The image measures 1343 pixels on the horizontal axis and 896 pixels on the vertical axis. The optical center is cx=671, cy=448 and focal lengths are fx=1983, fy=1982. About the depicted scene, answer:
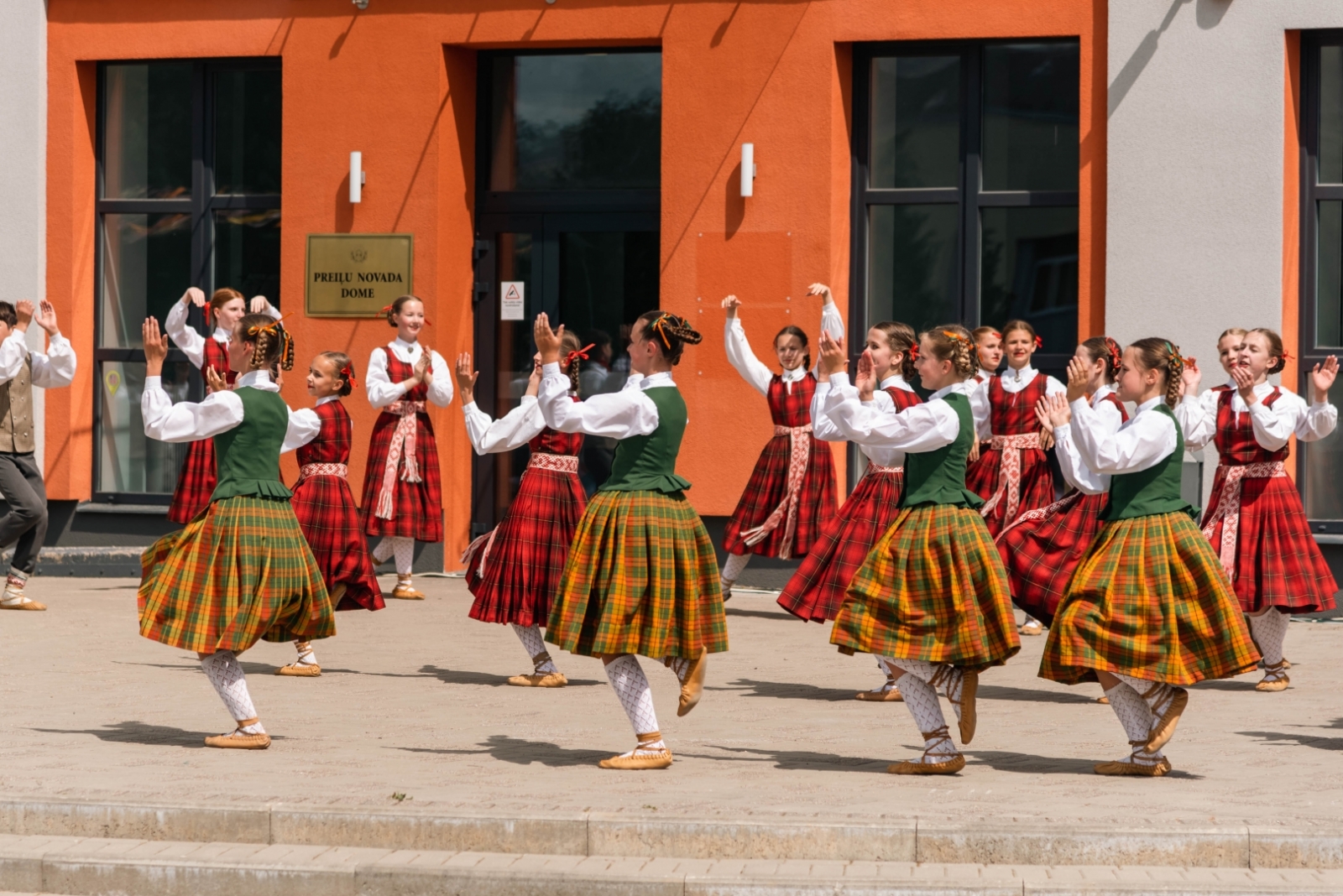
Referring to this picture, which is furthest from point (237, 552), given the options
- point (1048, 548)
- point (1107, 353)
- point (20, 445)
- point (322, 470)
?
point (20, 445)

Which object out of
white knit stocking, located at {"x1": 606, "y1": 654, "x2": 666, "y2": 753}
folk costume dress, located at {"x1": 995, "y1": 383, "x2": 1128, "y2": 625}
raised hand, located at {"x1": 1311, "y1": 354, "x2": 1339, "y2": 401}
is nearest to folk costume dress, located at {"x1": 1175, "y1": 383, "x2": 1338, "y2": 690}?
raised hand, located at {"x1": 1311, "y1": 354, "x2": 1339, "y2": 401}

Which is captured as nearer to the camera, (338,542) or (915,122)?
(338,542)

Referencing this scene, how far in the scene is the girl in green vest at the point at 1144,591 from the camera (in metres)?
7.15

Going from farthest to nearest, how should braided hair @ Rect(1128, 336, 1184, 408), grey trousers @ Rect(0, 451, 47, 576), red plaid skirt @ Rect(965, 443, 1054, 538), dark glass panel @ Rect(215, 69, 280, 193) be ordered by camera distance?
dark glass panel @ Rect(215, 69, 280, 193) < grey trousers @ Rect(0, 451, 47, 576) < red plaid skirt @ Rect(965, 443, 1054, 538) < braided hair @ Rect(1128, 336, 1184, 408)

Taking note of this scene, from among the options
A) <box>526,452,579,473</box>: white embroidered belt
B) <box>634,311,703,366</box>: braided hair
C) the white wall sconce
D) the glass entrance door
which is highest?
the white wall sconce

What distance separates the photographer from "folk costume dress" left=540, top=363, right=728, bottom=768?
7.42 metres

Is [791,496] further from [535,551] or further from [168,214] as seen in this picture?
[168,214]

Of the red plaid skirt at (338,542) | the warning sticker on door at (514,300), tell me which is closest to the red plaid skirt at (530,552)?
the red plaid skirt at (338,542)

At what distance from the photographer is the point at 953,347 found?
7.56 m

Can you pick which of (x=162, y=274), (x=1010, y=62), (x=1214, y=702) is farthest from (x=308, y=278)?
(x=1214, y=702)

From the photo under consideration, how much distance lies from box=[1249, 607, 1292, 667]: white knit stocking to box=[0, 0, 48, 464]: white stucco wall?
30.4 ft

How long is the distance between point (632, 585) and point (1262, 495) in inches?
153

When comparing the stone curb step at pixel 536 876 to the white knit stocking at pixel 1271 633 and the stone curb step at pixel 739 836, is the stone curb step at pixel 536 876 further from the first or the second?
the white knit stocking at pixel 1271 633

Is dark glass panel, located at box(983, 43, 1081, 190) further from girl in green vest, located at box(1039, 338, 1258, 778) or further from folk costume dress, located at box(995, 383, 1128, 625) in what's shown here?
girl in green vest, located at box(1039, 338, 1258, 778)
